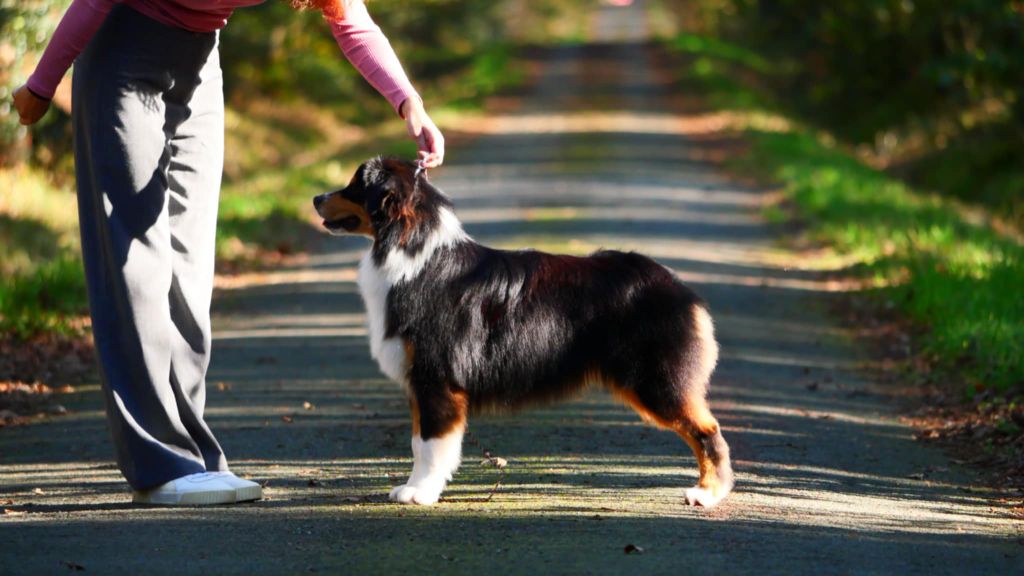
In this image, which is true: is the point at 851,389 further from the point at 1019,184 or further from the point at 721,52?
the point at 721,52

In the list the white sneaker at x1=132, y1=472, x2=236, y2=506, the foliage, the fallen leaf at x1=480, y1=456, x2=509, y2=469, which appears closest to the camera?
the white sneaker at x1=132, y1=472, x2=236, y2=506

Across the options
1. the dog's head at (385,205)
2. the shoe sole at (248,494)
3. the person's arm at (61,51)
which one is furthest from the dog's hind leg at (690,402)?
the person's arm at (61,51)

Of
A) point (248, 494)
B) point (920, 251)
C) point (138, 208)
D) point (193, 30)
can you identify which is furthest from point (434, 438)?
point (920, 251)

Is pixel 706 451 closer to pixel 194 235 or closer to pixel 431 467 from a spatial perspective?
pixel 431 467

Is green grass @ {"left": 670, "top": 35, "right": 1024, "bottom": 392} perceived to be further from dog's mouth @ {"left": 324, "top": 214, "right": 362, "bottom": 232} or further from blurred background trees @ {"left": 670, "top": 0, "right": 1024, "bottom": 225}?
dog's mouth @ {"left": 324, "top": 214, "right": 362, "bottom": 232}

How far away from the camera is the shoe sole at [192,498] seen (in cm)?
513

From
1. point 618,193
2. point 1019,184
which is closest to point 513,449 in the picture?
point 618,193

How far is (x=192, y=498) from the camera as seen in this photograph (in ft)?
16.9

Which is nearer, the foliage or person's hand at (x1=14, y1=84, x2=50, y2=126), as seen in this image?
person's hand at (x1=14, y1=84, x2=50, y2=126)

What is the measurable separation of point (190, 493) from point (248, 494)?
225 mm

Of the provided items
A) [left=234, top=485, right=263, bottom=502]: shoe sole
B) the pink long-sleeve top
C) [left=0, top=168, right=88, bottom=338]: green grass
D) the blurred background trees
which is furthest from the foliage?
the blurred background trees

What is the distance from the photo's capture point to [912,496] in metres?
5.66

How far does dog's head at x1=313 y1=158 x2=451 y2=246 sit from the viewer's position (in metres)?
5.17

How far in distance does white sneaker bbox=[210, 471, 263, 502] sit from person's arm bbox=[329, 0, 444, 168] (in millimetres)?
1382
